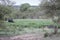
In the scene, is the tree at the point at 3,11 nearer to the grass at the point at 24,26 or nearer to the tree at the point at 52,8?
the grass at the point at 24,26

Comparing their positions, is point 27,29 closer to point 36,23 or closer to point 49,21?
point 36,23

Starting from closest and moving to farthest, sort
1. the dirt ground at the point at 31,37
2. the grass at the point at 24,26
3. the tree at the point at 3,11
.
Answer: the tree at the point at 3,11, the dirt ground at the point at 31,37, the grass at the point at 24,26

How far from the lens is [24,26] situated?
6828mm

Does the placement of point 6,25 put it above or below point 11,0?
below

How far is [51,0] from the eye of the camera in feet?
22.2

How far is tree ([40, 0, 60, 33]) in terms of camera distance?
6852 mm

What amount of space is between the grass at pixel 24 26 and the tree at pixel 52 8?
14.7 inches

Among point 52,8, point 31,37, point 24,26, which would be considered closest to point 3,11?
point 24,26

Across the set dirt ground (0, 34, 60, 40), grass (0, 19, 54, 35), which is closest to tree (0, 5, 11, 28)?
grass (0, 19, 54, 35)

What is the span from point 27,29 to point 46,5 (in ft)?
4.13

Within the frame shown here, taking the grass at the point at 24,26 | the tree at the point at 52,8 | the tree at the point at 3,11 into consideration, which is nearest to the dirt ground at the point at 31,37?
the grass at the point at 24,26

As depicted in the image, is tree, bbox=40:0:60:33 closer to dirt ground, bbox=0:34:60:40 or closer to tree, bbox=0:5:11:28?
dirt ground, bbox=0:34:60:40

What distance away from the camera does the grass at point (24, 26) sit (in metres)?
6.77

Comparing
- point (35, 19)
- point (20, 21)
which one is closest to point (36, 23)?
point (35, 19)
